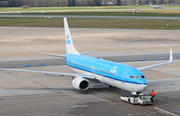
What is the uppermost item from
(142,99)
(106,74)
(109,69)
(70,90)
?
(109,69)

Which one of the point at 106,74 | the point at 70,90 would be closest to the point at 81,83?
the point at 70,90

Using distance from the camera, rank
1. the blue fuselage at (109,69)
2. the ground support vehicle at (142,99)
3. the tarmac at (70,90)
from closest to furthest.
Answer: the tarmac at (70,90), the ground support vehicle at (142,99), the blue fuselage at (109,69)

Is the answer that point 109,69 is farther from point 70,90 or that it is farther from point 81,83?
point 70,90

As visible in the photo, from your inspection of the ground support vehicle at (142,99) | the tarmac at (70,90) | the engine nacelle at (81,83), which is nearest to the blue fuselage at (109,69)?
the ground support vehicle at (142,99)

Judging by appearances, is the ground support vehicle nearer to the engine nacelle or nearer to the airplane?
the airplane

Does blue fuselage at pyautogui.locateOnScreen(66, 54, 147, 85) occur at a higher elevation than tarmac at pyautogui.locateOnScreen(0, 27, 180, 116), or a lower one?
higher

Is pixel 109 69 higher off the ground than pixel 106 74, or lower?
higher

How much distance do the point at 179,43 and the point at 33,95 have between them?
5524 centimetres

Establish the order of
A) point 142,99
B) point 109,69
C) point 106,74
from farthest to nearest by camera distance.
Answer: point 106,74 < point 109,69 < point 142,99

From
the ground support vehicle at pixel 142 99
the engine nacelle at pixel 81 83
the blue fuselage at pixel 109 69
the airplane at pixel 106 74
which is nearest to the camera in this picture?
the ground support vehicle at pixel 142 99

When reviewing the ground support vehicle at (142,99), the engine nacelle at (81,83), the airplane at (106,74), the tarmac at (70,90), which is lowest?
the tarmac at (70,90)

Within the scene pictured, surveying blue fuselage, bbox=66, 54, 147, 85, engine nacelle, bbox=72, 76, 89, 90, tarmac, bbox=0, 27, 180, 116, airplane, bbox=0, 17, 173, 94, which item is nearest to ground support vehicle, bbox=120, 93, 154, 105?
tarmac, bbox=0, 27, 180, 116

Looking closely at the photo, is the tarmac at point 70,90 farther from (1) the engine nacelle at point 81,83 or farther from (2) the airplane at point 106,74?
(2) the airplane at point 106,74

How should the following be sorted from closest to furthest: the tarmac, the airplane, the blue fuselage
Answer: the tarmac < the airplane < the blue fuselage
